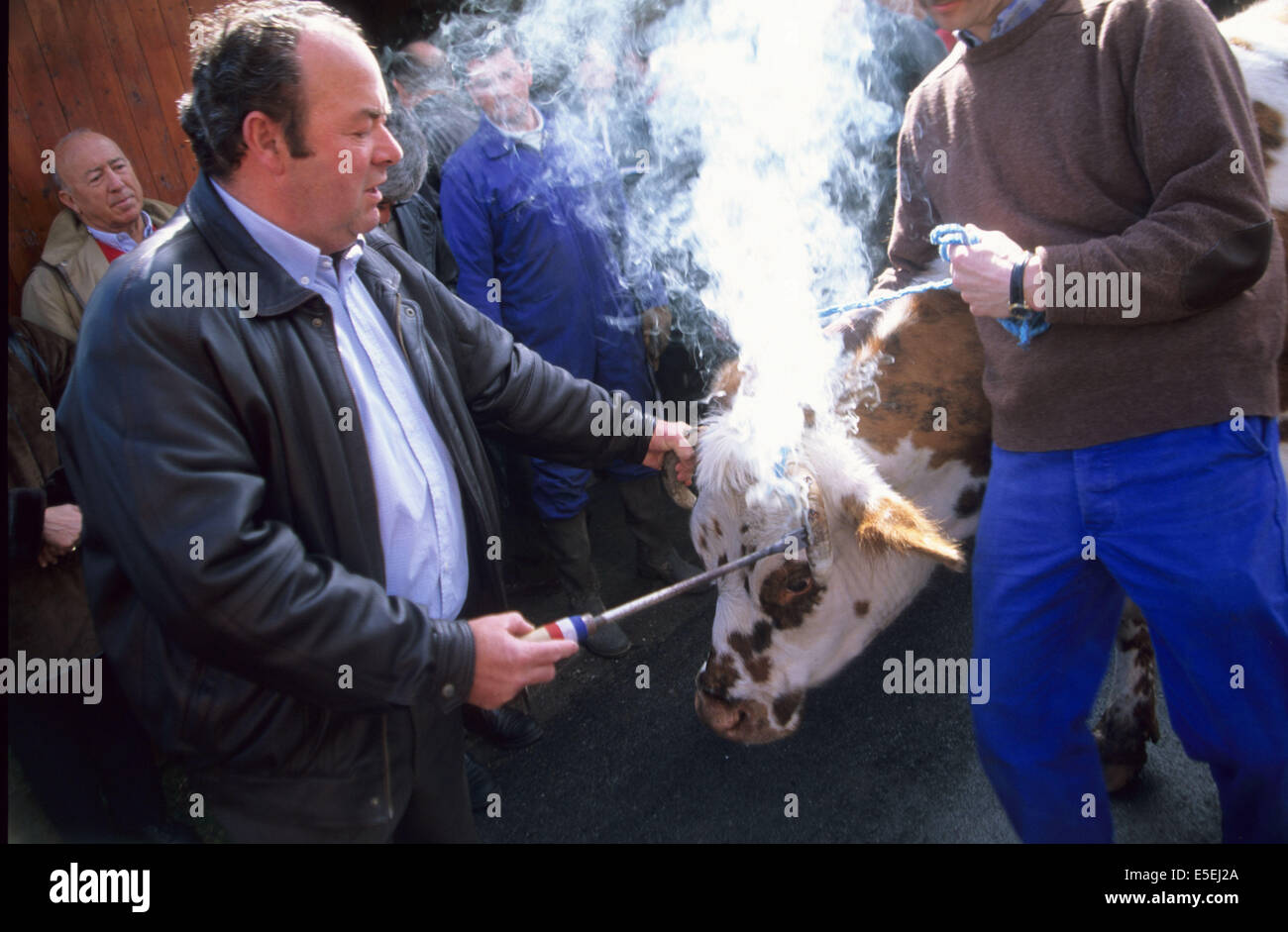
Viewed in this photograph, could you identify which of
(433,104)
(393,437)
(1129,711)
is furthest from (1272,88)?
(433,104)

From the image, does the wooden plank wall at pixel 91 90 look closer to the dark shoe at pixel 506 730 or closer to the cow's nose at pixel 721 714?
the dark shoe at pixel 506 730

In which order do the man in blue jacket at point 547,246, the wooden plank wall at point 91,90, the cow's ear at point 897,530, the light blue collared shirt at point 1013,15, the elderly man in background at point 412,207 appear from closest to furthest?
1. the light blue collared shirt at point 1013,15
2. the cow's ear at point 897,530
3. the elderly man in background at point 412,207
4. the man in blue jacket at point 547,246
5. the wooden plank wall at point 91,90

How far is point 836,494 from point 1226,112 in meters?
1.25

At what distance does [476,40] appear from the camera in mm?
4520

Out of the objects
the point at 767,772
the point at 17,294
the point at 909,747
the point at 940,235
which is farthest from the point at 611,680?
the point at 17,294

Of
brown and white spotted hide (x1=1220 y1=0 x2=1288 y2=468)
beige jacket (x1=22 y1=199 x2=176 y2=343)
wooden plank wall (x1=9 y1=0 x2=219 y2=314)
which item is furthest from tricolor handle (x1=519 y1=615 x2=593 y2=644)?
wooden plank wall (x1=9 y1=0 x2=219 y2=314)

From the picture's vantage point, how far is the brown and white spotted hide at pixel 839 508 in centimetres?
256

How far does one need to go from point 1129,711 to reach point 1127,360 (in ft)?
5.84

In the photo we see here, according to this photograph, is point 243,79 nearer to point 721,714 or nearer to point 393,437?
point 393,437

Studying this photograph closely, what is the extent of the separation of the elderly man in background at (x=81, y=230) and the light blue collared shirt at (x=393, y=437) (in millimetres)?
2731

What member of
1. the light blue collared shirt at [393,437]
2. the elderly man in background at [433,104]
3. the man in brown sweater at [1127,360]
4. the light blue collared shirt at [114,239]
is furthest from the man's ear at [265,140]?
the elderly man in background at [433,104]

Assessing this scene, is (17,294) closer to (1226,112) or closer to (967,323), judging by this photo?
(967,323)

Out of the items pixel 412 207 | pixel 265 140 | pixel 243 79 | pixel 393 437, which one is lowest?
pixel 393 437

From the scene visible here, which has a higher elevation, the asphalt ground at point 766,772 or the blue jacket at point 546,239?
the blue jacket at point 546,239
